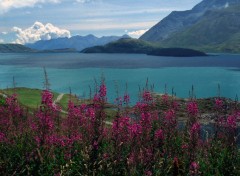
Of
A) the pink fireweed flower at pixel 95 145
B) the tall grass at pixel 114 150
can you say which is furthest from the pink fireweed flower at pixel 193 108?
the pink fireweed flower at pixel 95 145

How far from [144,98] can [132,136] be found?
2.19m

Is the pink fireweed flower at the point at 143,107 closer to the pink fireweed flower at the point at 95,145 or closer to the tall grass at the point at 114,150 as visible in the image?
the tall grass at the point at 114,150

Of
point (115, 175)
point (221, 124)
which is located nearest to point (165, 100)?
point (221, 124)

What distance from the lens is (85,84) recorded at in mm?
131250

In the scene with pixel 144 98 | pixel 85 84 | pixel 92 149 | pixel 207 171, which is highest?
pixel 144 98

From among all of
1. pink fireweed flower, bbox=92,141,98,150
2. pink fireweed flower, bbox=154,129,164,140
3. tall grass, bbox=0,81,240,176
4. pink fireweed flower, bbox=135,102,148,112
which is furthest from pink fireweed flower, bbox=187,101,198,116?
pink fireweed flower, bbox=92,141,98,150

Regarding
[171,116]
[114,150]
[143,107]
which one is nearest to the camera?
[114,150]

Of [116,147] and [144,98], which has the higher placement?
[144,98]

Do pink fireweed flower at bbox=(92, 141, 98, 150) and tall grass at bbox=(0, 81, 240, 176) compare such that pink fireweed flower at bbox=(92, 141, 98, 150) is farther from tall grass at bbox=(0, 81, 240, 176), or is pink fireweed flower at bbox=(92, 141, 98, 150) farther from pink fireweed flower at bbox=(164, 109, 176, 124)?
pink fireweed flower at bbox=(164, 109, 176, 124)

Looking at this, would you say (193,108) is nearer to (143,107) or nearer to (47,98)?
(143,107)

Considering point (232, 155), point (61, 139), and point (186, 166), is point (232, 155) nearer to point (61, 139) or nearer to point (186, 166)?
point (186, 166)

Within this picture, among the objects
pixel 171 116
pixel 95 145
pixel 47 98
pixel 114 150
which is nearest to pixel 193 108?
pixel 171 116

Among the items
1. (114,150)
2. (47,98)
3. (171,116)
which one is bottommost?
(114,150)

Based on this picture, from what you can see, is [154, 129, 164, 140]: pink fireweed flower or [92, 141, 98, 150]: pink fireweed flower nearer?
[92, 141, 98, 150]: pink fireweed flower
